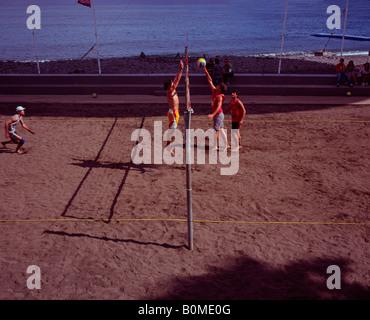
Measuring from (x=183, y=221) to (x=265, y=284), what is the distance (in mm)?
2387

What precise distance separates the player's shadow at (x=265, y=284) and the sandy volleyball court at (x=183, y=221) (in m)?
0.02

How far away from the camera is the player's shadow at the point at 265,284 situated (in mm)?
5363

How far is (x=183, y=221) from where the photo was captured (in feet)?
24.3

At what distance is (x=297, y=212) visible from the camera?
25.1 feet

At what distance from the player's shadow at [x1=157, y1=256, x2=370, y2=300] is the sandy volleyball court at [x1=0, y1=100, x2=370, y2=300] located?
17 millimetres

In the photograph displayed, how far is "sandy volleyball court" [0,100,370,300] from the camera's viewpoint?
5.66m

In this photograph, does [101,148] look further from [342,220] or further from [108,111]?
[342,220]

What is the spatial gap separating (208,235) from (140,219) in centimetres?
157

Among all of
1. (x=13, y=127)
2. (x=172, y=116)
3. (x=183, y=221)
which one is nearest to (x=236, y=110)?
(x=172, y=116)

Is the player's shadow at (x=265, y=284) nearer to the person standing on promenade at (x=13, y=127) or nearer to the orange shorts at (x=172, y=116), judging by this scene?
the orange shorts at (x=172, y=116)

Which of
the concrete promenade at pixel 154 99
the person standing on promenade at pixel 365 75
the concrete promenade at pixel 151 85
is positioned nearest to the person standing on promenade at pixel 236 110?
the concrete promenade at pixel 154 99

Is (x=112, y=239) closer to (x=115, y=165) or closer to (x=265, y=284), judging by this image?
(x=265, y=284)

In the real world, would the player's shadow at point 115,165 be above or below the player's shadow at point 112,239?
above

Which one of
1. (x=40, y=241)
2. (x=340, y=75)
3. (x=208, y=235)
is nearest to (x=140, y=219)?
(x=208, y=235)
